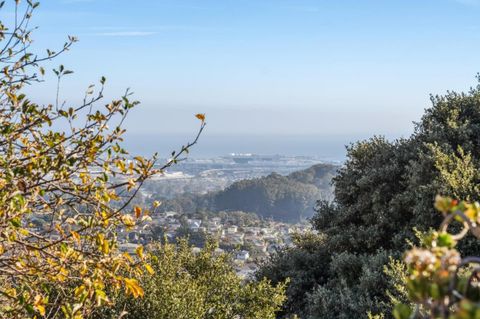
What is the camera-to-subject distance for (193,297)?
696cm

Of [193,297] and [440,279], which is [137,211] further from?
[193,297]

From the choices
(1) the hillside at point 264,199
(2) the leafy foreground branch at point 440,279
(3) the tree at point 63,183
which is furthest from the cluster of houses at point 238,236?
(1) the hillside at point 264,199

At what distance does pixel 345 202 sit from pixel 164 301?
8.69m

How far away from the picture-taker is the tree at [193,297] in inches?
269

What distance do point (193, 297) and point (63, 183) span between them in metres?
3.57

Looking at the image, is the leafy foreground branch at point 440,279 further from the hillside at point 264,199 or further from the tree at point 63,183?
the hillside at point 264,199

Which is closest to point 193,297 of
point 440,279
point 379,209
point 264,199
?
point 440,279

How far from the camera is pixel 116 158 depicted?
4.04 meters

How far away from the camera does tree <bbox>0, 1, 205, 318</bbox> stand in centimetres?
352

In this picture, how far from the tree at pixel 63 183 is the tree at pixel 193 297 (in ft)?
8.31

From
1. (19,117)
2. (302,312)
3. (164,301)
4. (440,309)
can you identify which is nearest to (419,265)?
(440,309)

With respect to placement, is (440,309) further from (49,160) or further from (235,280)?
(235,280)

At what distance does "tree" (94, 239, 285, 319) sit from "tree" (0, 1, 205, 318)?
253 cm

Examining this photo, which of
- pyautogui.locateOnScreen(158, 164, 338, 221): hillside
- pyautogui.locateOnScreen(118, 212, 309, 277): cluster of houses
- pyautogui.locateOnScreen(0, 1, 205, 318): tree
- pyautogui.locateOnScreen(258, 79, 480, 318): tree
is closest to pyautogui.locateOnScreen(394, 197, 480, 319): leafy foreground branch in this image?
pyautogui.locateOnScreen(0, 1, 205, 318): tree
